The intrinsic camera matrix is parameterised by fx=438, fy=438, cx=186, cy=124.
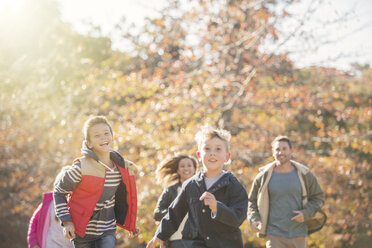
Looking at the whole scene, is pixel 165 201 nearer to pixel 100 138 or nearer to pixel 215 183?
pixel 100 138

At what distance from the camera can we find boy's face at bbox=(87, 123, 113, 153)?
423 cm

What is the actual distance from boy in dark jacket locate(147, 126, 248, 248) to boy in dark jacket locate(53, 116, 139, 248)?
2.30 feet

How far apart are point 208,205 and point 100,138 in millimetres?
1292

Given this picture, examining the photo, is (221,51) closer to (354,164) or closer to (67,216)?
(354,164)

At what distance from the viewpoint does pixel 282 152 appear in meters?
5.68

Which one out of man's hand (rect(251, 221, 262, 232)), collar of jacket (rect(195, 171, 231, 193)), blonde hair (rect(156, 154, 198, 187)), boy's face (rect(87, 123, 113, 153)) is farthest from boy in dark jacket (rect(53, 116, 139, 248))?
man's hand (rect(251, 221, 262, 232))

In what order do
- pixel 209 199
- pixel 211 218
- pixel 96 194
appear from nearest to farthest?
pixel 209 199 → pixel 211 218 → pixel 96 194

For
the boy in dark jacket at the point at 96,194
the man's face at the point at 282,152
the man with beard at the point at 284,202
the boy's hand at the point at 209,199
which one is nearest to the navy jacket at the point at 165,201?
the boy in dark jacket at the point at 96,194

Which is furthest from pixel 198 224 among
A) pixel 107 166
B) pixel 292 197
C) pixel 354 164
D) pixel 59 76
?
pixel 59 76

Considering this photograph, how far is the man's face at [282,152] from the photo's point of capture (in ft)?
18.6

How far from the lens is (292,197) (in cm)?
555

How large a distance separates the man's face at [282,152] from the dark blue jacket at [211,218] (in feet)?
7.08

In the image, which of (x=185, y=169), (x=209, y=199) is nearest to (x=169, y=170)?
(x=185, y=169)

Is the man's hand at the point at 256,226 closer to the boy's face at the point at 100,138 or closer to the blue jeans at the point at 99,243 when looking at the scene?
the blue jeans at the point at 99,243
